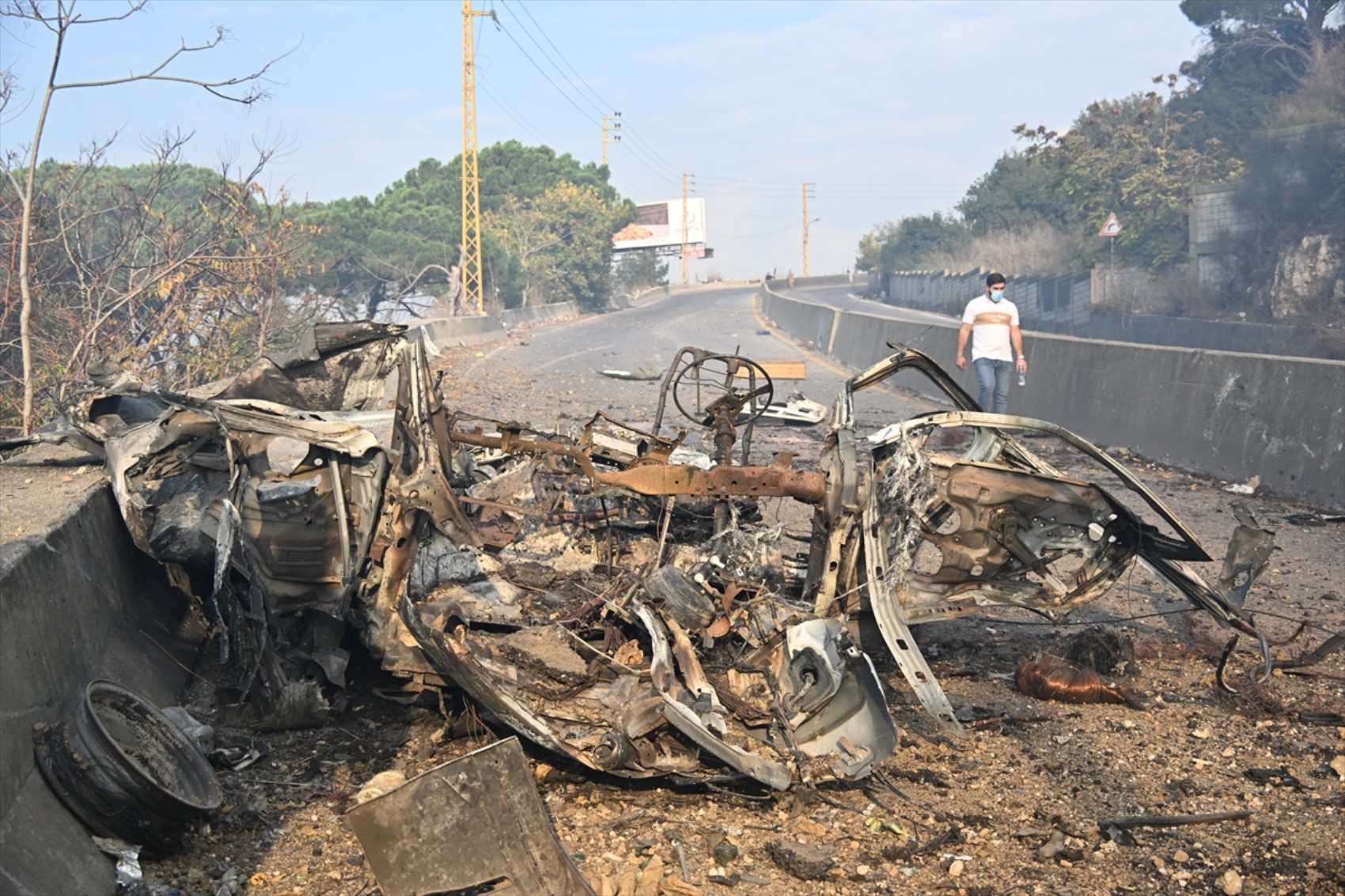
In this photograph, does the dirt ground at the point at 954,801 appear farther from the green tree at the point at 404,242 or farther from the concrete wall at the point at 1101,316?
the green tree at the point at 404,242

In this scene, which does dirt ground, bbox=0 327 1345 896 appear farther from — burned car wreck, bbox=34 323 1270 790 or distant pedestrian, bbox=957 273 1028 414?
distant pedestrian, bbox=957 273 1028 414

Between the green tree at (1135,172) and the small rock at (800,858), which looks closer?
the small rock at (800,858)

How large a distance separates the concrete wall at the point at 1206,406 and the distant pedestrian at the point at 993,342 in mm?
1363

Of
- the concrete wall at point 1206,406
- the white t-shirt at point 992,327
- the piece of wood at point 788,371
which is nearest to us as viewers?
the concrete wall at point 1206,406

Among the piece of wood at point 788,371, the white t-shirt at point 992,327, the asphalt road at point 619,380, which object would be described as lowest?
the asphalt road at point 619,380

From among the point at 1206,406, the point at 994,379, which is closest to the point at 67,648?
the point at 994,379

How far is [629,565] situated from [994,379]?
7.28 metres

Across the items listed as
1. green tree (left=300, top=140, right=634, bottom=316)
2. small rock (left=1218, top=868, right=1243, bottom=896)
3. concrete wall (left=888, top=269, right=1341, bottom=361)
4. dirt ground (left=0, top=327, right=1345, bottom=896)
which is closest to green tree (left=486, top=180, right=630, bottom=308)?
green tree (left=300, top=140, right=634, bottom=316)

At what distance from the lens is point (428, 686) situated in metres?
5.02

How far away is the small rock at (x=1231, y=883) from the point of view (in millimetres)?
3793

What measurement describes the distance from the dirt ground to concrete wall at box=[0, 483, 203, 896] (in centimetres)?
23

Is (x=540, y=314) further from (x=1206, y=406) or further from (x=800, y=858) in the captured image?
(x=800, y=858)

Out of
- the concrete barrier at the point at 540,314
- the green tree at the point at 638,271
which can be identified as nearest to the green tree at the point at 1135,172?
the concrete barrier at the point at 540,314

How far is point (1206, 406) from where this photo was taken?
1108cm
